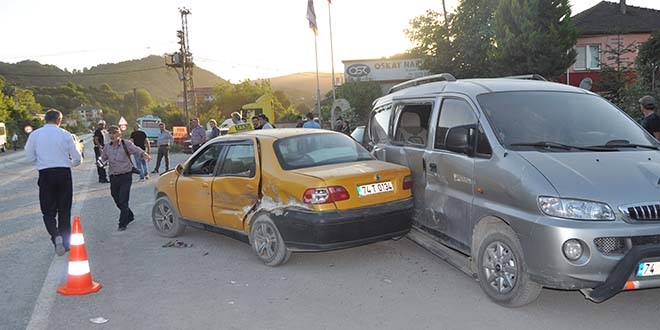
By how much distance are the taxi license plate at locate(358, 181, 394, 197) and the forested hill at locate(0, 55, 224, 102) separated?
99.8m

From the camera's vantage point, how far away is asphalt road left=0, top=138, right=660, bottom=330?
13.8ft

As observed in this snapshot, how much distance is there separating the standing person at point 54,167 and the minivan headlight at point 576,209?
18.1ft

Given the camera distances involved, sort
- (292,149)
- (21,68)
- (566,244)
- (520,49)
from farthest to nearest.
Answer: (21,68)
(520,49)
(292,149)
(566,244)

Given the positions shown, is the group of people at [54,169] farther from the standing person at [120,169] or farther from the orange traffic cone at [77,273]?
the orange traffic cone at [77,273]

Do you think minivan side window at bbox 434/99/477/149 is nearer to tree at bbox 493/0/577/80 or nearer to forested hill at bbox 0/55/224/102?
tree at bbox 493/0/577/80

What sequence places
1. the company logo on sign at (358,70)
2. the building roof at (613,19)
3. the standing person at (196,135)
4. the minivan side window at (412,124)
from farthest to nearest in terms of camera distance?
the company logo on sign at (358,70) < the building roof at (613,19) < the standing person at (196,135) < the minivan side window at (412,124)

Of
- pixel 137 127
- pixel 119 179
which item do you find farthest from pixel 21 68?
pixel 119 179

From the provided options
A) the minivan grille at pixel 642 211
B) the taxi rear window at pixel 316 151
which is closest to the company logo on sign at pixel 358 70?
the taxi rear window at pixel 316 151

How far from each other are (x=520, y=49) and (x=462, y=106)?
61.2ft

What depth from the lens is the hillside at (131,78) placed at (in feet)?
363

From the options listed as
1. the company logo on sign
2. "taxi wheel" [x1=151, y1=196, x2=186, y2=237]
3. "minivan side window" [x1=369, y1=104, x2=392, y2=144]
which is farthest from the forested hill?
"minivan side window" [x1=369, y1=104, x2=392, y2=144]

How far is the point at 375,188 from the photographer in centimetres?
555

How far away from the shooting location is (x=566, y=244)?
3.74 m

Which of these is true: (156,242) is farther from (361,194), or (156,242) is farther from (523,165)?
(523,165)
